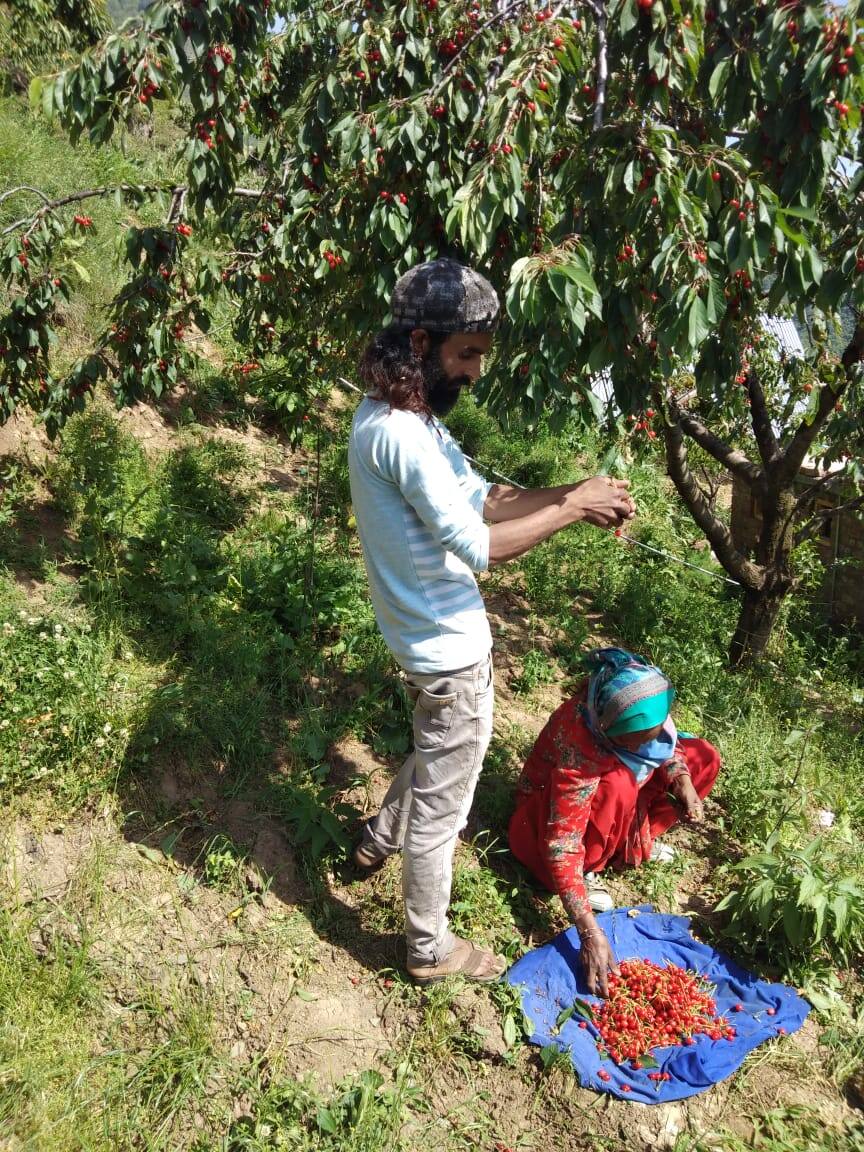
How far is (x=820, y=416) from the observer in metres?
4.24

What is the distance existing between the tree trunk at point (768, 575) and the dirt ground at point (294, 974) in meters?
2.36

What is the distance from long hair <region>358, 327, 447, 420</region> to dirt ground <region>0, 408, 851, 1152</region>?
5.34 ft

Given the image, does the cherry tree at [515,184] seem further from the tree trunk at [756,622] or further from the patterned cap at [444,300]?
the tree trunk at [756,622]

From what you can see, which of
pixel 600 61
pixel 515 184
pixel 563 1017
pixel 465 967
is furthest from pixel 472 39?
pixel 563 1017

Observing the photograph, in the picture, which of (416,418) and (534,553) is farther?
(534,553)

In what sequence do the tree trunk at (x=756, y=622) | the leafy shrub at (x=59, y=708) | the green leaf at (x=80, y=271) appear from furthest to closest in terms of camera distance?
the tree trunk at (x=756, y=622), the green leaf at (x=80, y=271), the leafy shrub at (x=59, y=708)

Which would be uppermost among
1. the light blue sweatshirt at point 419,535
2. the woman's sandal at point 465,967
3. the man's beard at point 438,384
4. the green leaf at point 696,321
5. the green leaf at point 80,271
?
the green leaf at point 696,321

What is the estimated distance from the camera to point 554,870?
2752 mm

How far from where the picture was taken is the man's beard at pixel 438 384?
2.23 meters

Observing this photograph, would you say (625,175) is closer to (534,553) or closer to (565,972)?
(565,972)

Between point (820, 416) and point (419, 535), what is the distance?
2.77 metres

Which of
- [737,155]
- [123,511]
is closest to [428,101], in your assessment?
[737,155]

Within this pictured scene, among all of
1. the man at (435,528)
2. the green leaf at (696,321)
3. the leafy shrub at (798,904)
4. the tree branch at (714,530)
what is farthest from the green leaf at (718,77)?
the tree branch at (714,530)

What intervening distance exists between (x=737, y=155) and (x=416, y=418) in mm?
999
